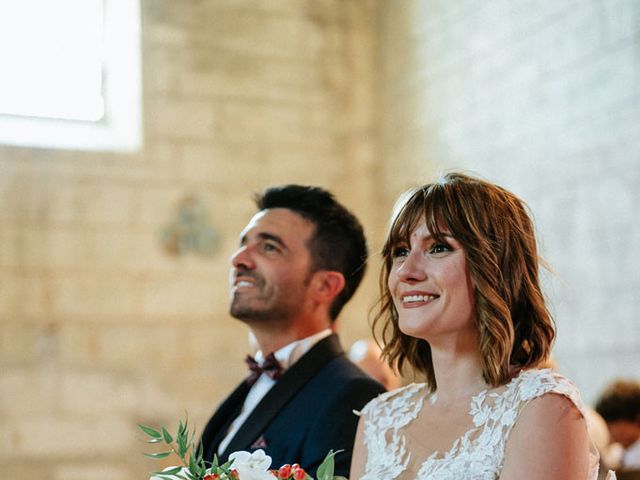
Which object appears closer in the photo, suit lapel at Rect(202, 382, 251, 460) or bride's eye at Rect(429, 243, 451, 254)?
bride's eye at Rect(429, 243, 451, 254)

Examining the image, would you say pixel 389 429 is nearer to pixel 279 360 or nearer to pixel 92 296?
pixel 279 360

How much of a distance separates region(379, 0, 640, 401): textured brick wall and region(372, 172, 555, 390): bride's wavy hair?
2922mm

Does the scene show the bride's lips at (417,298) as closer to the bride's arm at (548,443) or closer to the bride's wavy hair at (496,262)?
the bride's wavy hair at (496,262)

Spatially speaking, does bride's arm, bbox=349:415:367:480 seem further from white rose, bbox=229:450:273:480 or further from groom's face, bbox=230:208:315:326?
groom's face, bbox=230:208:315:326

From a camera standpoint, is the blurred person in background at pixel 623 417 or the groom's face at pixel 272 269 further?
the blurred person in background at pixel 623 417

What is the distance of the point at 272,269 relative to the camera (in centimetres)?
373

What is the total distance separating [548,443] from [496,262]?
454 millimetres

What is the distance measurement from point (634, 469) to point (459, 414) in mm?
2434

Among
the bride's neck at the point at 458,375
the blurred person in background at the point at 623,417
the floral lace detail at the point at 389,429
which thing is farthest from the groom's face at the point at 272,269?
the blurred person in background at the point at 623,417

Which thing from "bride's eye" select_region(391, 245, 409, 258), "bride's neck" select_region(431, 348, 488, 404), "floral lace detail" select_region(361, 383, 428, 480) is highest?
"bride's eye" select_region(391, 245, 409, 258)

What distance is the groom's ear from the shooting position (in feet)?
12.5

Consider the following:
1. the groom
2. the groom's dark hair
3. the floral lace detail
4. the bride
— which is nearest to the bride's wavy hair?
the bride

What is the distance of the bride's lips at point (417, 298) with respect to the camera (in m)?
2.43

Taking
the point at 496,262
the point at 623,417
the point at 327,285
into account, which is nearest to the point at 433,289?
the point at 496,262
